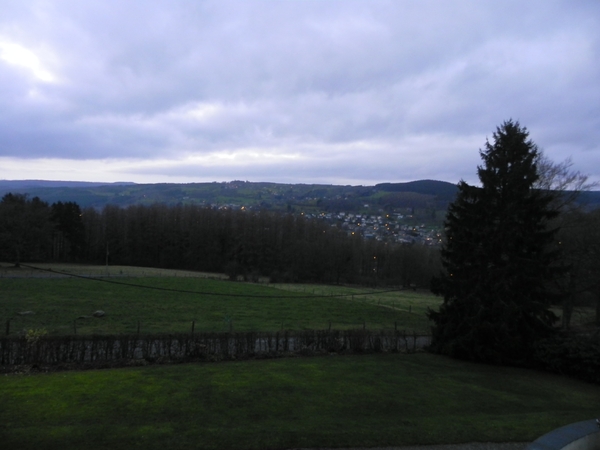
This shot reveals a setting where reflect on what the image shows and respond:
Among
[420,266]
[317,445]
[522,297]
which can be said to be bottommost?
[420,266]

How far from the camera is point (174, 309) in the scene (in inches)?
1173

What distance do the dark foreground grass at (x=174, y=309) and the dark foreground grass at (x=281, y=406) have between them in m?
7.12

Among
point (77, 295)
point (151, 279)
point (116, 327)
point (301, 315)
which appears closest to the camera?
point (116, 327)

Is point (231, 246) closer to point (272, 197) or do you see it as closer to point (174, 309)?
point (174, 309)

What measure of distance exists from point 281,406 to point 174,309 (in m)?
20.5

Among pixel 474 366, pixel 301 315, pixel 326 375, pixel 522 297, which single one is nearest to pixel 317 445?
pixel 326 375

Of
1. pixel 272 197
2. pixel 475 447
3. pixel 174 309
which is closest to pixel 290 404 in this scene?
pixel 475 447

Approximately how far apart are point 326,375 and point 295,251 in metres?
A: 55.1

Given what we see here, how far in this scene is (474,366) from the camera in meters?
17.2

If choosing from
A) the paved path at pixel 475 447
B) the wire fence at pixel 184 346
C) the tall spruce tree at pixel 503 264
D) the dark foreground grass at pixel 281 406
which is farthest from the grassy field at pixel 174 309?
the paved path at pixel 475 447

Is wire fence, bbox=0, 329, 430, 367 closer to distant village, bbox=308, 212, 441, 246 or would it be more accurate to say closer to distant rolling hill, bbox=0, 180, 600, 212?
distant village, bbox=308, 212, 441, 246

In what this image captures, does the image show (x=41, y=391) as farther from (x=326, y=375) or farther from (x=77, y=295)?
(x=77, y=295)

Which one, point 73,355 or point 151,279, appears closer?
point 73,355

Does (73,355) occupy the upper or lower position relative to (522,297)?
lower
